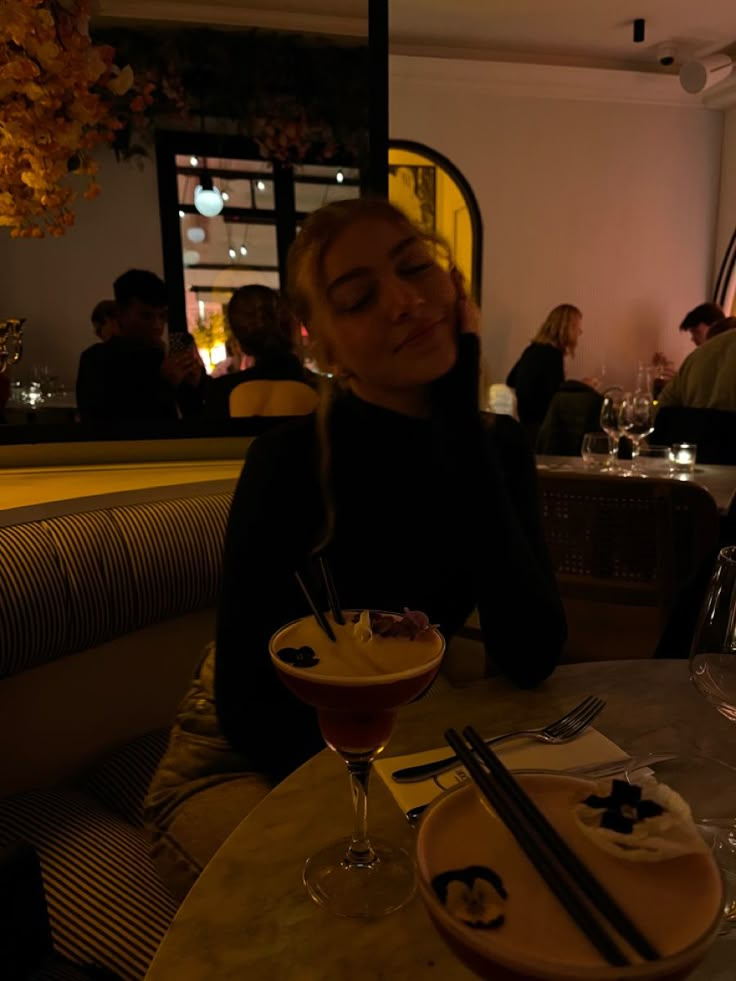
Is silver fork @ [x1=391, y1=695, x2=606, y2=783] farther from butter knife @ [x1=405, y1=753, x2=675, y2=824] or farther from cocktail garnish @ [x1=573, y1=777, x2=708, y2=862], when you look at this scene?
cocktail garnish @ [x1=573, y1=777, x2=708, y2=862]

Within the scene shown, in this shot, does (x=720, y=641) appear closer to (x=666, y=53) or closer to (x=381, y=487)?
(x=381, y=487)

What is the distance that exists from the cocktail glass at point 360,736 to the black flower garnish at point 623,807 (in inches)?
8.5

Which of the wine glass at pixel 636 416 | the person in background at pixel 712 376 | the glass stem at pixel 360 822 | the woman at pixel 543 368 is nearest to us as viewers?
the glass stem at pixel 360 822

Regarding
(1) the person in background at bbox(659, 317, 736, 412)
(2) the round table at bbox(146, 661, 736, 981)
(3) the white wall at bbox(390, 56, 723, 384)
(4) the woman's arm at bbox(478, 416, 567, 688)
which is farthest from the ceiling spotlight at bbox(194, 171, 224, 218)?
(3) the white wall at bbox(390, 56, 723, 384)

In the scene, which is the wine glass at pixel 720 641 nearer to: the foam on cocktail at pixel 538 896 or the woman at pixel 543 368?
the foam on cocktail at pixel 538 896

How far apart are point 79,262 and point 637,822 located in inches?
80.4

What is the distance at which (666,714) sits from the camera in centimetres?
98

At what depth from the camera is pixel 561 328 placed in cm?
596

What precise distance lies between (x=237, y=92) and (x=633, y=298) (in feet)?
18.8

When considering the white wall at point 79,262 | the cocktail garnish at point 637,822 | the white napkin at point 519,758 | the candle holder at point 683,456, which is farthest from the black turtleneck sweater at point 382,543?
the candle holder at point 683,456

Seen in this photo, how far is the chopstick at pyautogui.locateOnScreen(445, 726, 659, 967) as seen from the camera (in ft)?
1.29

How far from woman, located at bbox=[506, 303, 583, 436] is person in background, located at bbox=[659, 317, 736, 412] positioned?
Result: 1907 mm

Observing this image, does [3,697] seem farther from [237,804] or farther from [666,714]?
[666,714]

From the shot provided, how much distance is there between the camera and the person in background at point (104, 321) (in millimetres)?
2113
